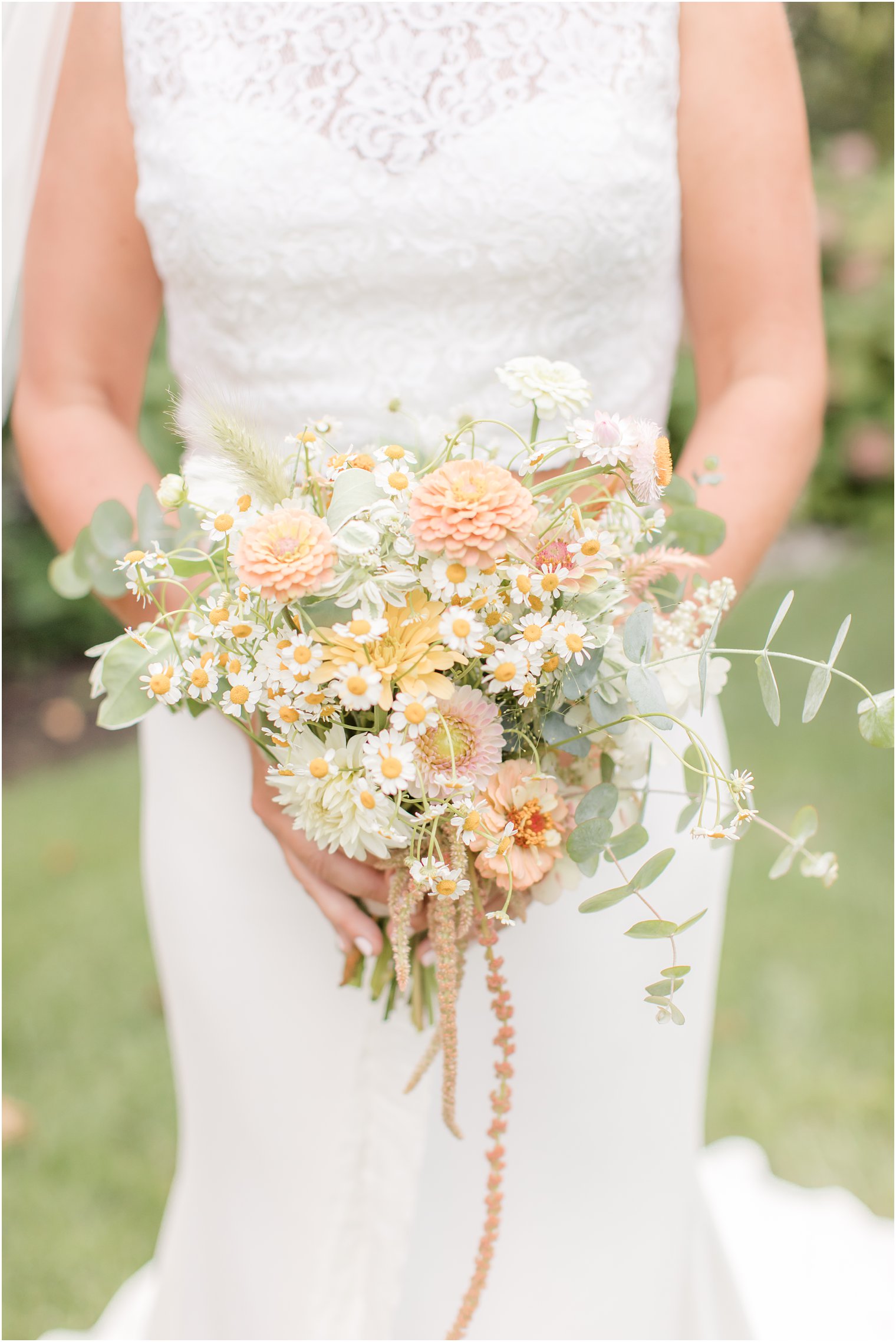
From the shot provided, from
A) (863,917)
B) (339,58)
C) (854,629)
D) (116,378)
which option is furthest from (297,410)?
(854,629)

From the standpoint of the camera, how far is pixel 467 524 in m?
0.94

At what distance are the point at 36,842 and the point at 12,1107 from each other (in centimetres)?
122

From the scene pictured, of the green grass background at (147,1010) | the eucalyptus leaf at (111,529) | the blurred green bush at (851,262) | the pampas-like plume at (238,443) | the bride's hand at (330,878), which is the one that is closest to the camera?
the pampas-like plume at (238,443)

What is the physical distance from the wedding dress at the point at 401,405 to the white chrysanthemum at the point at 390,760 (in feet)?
2.07

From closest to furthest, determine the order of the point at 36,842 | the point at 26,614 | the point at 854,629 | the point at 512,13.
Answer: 1. the point at 512,13
2. the point at 36,842
3. the point at 26,614
4. the point at 854,629

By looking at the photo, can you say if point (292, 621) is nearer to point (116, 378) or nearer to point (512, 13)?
point (116, 378)

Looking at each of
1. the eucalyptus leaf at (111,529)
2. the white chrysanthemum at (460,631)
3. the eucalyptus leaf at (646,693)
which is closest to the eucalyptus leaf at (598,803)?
the eucalyptus leaf at (646,693)

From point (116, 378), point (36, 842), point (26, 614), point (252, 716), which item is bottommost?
point (36, 842)

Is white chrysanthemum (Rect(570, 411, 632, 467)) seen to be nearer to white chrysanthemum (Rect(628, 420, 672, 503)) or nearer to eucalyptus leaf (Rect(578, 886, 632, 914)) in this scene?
white chrysanthemum (Rect(628, 420, 672, 503))

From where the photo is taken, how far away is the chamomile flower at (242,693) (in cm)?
100

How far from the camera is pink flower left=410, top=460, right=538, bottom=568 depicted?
3.09 feet

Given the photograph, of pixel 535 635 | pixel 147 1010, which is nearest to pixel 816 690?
pixel 535 635

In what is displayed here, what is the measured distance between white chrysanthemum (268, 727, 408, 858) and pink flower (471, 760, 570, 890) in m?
0.09

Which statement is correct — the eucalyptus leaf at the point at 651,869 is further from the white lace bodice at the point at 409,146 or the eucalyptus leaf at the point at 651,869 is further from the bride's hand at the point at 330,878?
the white lace bodice at the point at 409,146
